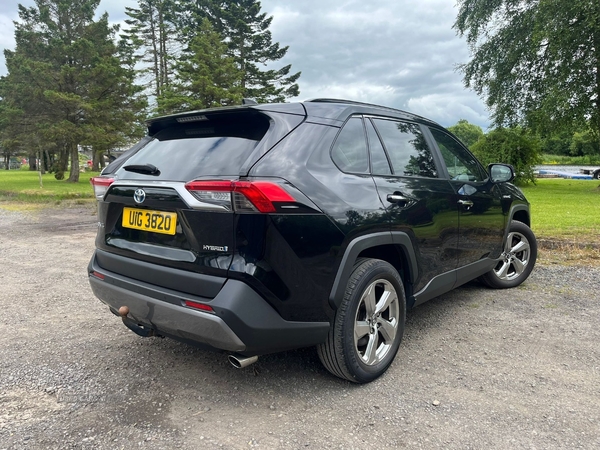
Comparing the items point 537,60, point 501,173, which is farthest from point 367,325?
point 537,60

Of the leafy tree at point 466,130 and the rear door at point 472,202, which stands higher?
the leafy tree at point 466,130

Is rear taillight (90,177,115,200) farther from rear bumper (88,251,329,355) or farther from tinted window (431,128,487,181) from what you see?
tinted window (431,128,487,181)

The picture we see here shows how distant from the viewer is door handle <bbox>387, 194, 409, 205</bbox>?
114 inches

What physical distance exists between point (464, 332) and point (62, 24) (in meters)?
33.5

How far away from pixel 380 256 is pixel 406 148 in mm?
919

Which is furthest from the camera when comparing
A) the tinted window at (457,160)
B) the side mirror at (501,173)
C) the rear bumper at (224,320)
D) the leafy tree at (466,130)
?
the leafy tree at (466,130)

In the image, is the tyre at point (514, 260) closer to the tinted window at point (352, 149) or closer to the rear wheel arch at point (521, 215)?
the rear wheel arch at point (521, 215)

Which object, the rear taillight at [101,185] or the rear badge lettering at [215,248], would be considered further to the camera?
the rear taillight at [101,185]

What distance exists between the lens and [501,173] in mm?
4344

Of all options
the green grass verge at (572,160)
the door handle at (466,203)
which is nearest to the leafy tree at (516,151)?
the door handle at (466,203)

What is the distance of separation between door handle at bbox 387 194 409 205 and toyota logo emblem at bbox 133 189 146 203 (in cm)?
155

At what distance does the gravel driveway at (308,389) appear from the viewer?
7.36 ft

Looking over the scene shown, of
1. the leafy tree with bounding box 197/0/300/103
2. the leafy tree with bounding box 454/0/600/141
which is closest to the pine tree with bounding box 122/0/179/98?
the leafy tree with bounding box 197/0/300/103

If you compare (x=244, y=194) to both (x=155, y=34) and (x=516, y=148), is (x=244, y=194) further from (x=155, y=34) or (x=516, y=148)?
(x=155, y=34)
